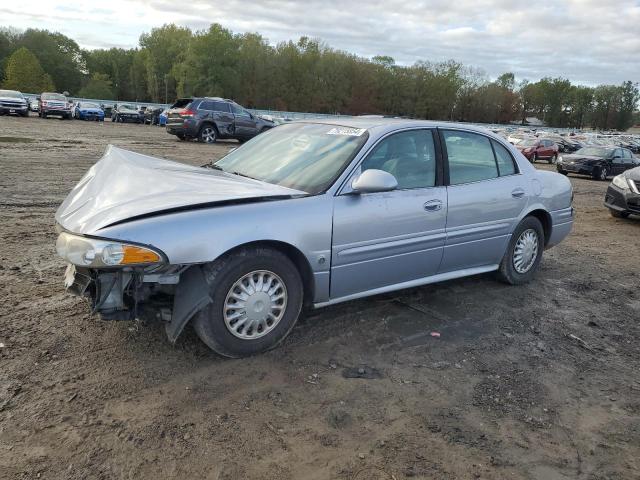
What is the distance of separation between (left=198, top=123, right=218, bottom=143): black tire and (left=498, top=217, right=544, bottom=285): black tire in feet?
60.2

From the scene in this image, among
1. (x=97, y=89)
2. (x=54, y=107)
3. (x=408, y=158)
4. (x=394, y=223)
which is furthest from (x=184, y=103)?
(x=97, y=89)

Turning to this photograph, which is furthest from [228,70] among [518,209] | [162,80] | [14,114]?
[518,209]

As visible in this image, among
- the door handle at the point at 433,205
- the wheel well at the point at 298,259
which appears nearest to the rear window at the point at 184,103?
the door handle at the point at 433,205

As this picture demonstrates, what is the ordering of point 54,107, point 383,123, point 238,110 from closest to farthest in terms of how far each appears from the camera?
point 383,123
point 238,110
point 54,107

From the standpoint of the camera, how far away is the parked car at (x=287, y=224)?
10.5 feet

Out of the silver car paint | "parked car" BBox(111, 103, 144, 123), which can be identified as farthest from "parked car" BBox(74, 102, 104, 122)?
the silver car paint

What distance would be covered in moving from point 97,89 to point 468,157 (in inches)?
3662

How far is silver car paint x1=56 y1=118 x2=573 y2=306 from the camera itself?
324 cm

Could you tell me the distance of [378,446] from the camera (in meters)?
2.78

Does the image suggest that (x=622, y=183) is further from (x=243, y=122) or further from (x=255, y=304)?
(x=243, y=122)

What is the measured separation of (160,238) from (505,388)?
93.0 inches

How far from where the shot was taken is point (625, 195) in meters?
10.4

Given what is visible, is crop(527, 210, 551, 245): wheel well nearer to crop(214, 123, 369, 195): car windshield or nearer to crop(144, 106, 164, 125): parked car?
crop(214, 123, 369, 195): car windshield

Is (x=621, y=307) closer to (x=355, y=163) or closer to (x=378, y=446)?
(x=355, y=163)
